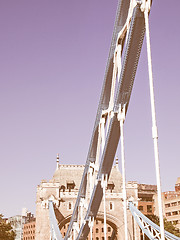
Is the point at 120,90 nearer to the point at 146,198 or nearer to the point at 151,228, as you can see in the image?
the point at 151,228

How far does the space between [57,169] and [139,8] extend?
40.9 meters

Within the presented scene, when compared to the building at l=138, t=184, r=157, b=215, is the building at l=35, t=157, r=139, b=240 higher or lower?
lower

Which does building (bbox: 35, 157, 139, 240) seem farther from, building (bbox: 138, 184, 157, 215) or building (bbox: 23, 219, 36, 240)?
building (bbox: 23, 219, 36, 240)

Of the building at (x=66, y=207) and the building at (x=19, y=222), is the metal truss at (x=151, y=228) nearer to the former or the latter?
the building at (x=66, y=207)

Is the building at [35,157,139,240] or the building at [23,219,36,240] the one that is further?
the building at [23,219,36,240]

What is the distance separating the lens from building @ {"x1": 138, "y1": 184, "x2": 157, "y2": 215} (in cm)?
8119

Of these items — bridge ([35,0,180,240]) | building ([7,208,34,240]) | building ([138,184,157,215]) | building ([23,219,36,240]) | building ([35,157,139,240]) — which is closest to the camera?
bridge ([35,0,180,240])

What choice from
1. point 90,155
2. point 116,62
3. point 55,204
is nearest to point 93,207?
point 90,155

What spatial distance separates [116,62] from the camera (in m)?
15.1

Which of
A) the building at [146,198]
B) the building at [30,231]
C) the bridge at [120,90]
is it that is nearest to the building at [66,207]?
the bridge at [120,90]

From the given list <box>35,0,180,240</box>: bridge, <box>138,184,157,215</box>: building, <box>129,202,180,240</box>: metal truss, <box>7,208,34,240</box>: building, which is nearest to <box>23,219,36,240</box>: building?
<box>7,208,34,240</box>: building

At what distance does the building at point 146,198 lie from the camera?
81188mm

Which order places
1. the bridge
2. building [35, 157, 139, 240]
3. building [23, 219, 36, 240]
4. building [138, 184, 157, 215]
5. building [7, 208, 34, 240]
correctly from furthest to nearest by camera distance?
1. building [7, 208, 34, 240]
2. building [23, 219, 36, 240]
3. building [138, 184, 157, 215]
4. building [35, 157, 139, 240]
5. the bridge

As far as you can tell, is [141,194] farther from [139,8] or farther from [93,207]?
[139,8]
